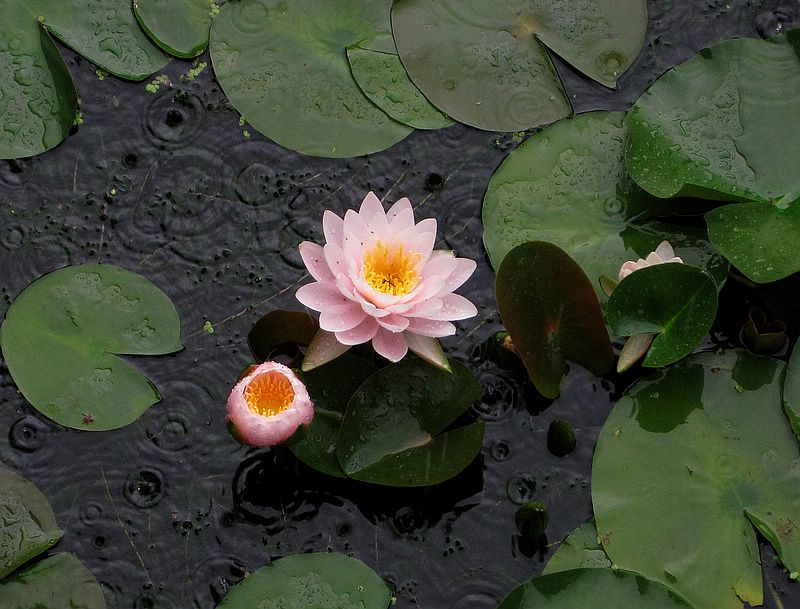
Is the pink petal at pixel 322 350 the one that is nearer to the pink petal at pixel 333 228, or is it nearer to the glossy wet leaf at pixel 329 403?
the glossy wet leaf at pixel 329 403

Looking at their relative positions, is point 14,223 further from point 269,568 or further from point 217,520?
point 269,568

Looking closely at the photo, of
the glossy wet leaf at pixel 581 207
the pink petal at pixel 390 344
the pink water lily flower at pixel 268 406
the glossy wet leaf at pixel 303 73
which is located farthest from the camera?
the glossy wet leaf at pixel 303 73

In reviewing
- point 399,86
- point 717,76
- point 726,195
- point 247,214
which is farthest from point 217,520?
point 717,76

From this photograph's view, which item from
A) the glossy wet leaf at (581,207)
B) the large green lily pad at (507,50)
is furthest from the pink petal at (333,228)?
the large green lily pad at (507,50)

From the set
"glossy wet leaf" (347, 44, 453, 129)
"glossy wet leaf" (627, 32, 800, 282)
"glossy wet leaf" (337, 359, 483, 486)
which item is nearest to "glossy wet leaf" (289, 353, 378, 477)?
"glossy wet leaf" (337, 359, 483, 486)

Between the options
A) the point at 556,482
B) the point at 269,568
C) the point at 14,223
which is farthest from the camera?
the point at 14,223
